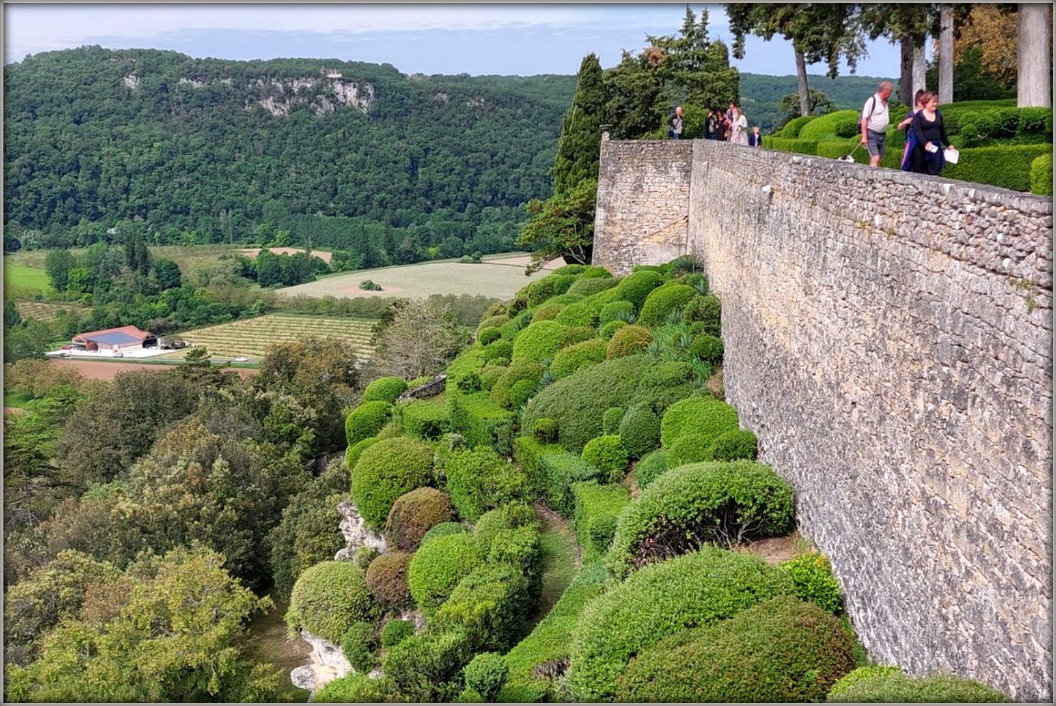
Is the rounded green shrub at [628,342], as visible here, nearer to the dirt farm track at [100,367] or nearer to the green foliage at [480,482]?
the green foliage at [480,482]

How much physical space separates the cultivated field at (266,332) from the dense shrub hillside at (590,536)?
41.9m

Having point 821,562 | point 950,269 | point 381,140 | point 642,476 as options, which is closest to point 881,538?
point 821,562

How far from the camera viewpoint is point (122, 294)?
72.6m

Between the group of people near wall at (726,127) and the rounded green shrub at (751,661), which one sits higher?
the group of people near wall at (726,127)

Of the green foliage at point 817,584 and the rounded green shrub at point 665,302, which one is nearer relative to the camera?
the green foliage at point 817,584

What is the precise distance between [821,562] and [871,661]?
136 cm

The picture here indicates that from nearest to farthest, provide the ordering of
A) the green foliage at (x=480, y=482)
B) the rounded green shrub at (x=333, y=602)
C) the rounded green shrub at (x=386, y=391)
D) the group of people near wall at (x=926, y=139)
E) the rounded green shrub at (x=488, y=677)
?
the group of people near wall at (x=926, y=139), the rounded green shrub at (x=488, y=677), the green foliage at (x=480, y=482), the rounded green shrub at (x=333, y=602), the rounded green shrub at (x=386, y=391)

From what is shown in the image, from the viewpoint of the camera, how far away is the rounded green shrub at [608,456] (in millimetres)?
14398

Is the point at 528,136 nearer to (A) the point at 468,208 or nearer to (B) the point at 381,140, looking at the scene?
(A) the point at 468,208

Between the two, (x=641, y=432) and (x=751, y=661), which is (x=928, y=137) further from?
(x=641, y=432)

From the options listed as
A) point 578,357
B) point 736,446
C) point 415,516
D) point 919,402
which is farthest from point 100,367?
point 919,402

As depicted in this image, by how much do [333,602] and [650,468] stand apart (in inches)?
236

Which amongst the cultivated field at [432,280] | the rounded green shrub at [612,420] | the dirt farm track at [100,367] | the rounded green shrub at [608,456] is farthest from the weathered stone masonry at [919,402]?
the cultivated field at [432,280]

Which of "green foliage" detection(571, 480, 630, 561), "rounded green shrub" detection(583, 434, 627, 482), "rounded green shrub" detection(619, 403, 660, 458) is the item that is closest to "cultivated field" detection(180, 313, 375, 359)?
"rounded green shrub" detection(583, 434, 627, 482)
